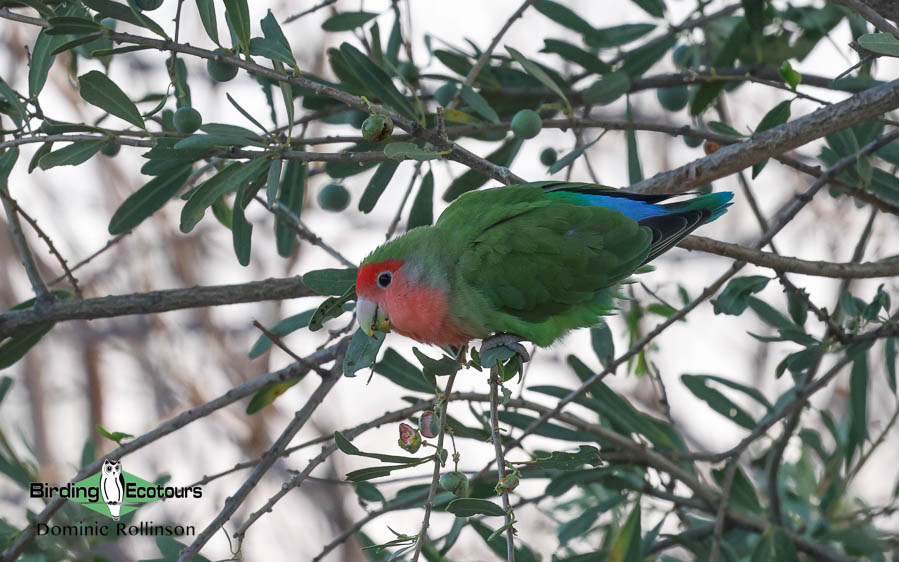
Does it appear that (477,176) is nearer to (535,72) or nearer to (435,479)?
(535,72)

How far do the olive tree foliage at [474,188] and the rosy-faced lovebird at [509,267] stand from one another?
0.30 feet

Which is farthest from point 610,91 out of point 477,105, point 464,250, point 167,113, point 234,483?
point 234,483

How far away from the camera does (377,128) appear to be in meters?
2.01

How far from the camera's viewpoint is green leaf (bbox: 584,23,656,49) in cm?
333

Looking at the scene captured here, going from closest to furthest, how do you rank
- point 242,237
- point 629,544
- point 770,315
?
point 242,237 < point 629,544 < point 770,315

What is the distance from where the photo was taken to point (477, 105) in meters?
2.65

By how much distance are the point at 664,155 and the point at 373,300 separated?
17.9 ft

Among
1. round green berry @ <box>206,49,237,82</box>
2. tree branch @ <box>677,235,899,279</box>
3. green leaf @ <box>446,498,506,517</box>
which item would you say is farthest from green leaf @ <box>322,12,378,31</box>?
green leaf @ <box>446,498,506,517</box>

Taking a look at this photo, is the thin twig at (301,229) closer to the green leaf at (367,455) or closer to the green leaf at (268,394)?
the green leaf at (268,394)

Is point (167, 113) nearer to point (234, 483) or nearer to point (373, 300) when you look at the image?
point (373, 300)

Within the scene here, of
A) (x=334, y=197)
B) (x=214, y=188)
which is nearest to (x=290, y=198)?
(x=334, y=197)

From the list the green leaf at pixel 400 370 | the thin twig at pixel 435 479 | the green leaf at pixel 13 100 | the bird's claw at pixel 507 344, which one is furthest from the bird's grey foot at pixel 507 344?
the green leaf at pixel 13 100

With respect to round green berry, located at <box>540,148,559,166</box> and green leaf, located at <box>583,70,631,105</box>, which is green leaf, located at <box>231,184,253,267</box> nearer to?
round green berry, located at <box>540,148,559,166</box>

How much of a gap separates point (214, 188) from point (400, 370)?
37.7 inches
